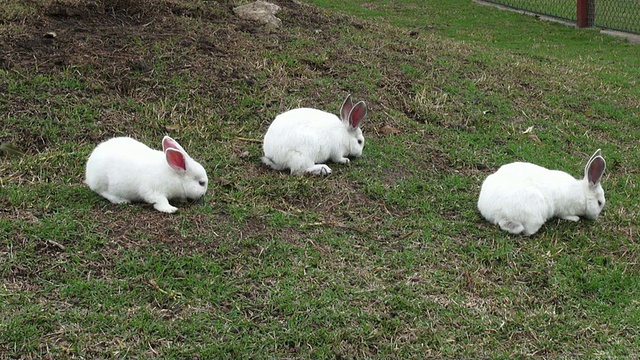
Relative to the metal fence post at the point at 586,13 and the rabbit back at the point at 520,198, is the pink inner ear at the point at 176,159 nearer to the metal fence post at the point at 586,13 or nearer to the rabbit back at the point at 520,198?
the rabbit back at the point at 520,198

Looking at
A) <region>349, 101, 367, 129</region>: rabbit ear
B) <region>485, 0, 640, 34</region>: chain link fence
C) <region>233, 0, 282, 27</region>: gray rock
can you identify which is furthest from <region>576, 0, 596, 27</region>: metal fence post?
<region>349, 101, 367, 129</region>: rabbit ear

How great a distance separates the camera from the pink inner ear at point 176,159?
4364 millimetres

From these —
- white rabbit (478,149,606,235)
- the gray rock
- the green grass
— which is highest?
the gray rock

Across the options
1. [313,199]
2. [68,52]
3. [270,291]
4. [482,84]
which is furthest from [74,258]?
[482,84]

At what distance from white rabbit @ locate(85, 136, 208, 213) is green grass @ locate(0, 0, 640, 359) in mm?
100

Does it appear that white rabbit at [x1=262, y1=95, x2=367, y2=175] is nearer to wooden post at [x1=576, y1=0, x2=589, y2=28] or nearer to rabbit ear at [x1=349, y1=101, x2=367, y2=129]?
rabbit ear at [x1=349, y1=101, x2=367, y2=129]

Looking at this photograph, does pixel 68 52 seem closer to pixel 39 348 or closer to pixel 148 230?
pixel 148 230

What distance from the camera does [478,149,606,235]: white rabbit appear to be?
464 cm

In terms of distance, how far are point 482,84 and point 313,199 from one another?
3649 millimetres

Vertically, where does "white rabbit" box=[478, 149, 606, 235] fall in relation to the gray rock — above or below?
below

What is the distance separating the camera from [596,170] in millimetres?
4844

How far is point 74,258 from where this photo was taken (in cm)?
385

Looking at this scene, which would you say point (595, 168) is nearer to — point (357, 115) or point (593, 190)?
point (593, 190)

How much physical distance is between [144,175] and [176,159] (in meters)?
0.23
